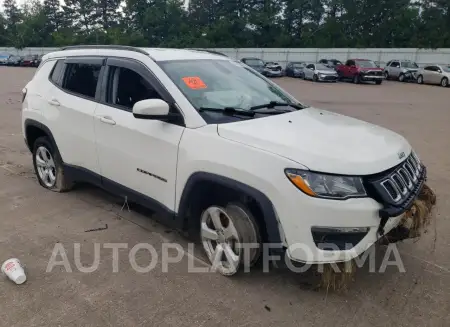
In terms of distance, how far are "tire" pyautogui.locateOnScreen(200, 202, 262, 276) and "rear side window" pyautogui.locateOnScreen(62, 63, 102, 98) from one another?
1907 millimetres

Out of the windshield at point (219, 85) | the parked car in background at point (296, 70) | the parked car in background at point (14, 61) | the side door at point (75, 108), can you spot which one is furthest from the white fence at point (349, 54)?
the windshield at point (219, 85)

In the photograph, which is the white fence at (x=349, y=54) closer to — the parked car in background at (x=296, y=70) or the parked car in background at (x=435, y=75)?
the parked car in background at (x=296, y=70)

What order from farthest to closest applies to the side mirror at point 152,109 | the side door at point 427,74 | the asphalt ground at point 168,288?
the side door at point 427,74 → the side mirror at point 152,109 → the asphalt ground at point 168,288

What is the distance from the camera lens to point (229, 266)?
332 cm

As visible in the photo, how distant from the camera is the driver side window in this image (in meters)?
3.73

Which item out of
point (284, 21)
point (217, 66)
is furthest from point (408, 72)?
point (284, 21)

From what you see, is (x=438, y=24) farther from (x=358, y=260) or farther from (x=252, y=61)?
(x=358, y=260)

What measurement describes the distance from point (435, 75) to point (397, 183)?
91.2ft

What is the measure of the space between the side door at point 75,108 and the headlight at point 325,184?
233 cm

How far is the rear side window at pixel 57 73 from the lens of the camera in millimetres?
Result: 4805

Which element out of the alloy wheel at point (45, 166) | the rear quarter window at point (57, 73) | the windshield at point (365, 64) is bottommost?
the alloy wheel at point (45, 166)

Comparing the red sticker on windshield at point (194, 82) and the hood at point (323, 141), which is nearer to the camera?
the hood at point (323, 141)

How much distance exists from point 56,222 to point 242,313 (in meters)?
2.35

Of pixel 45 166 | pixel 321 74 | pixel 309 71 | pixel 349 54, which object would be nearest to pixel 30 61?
pixel 309 71
